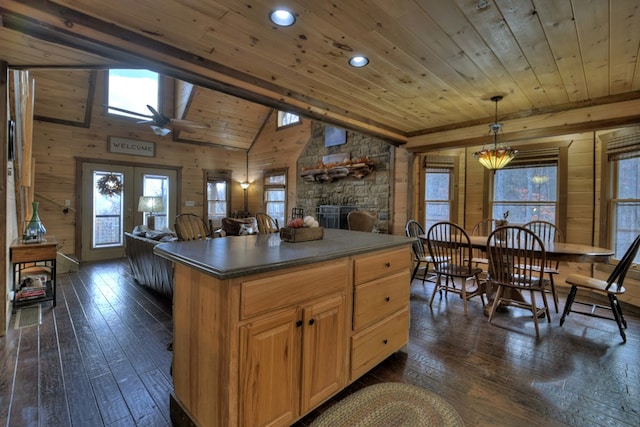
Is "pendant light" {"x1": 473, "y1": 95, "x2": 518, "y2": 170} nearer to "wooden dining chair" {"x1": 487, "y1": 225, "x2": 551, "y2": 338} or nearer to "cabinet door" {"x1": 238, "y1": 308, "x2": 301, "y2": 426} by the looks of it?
"wooden dining chair" {"x1": 487, "y1": 225, "x2": 551, "y2": 338}

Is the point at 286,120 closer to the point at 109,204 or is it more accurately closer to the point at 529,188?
the point at 109,204

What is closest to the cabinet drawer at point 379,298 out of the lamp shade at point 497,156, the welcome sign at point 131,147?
the lamp shade at point 497,156

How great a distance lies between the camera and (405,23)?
81.0 inches

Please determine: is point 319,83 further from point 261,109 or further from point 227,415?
point 261,109

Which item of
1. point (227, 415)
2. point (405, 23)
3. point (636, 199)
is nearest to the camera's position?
point (227, 415)

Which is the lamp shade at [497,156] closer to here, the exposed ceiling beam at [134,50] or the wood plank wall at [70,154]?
the exposed ceiling beam at [134,50]

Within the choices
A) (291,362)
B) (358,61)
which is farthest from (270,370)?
(358,61)

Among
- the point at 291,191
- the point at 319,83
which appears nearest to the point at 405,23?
the point at 319,83

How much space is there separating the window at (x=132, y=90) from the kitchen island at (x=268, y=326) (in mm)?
6575

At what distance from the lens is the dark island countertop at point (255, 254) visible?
1.30 meters

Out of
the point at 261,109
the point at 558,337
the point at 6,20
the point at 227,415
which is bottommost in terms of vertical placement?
the point at 558,337

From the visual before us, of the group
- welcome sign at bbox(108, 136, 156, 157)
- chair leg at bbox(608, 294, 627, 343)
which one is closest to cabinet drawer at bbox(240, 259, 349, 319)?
chair leg at bbox(608, 294, 627, 343)

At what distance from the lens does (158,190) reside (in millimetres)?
7438

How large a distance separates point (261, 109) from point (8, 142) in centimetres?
587
